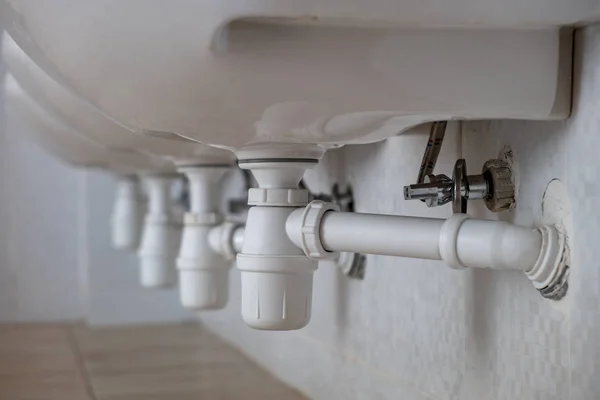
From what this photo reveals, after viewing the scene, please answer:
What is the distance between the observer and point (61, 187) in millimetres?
2227

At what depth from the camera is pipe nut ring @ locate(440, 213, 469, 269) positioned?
0.61m

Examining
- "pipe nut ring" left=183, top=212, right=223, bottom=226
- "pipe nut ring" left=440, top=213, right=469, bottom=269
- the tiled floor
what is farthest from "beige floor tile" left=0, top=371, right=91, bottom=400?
"pipe nut ring" left=440, top=213, right=469, bottom=269

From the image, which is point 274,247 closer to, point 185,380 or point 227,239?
point 227,239

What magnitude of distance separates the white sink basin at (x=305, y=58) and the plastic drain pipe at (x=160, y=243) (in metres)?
1.01

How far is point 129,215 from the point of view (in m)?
1.91

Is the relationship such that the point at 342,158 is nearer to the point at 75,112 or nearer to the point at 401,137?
the point at 401,137

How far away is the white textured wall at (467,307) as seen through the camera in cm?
63

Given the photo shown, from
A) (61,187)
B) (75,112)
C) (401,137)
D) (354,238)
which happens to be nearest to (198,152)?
(75,112)

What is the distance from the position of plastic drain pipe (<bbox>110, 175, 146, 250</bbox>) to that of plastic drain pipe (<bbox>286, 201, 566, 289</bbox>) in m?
1.23

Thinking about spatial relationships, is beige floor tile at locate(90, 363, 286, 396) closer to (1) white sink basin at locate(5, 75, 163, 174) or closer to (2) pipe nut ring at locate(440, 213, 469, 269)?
(1) white sink basin at locate(5, 75, 163, 174)

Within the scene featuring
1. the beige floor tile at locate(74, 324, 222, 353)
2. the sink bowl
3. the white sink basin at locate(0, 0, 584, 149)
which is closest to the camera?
the white sink basin at locate(0, 0, 584, 149)

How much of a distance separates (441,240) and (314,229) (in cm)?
14

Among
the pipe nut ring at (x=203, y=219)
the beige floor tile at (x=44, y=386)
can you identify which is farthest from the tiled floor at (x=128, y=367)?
the pipe nut ring at (x=203, y=219)

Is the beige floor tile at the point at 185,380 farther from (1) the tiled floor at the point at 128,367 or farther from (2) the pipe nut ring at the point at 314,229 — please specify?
(2) the pipe nut ring at the point at 314,229
